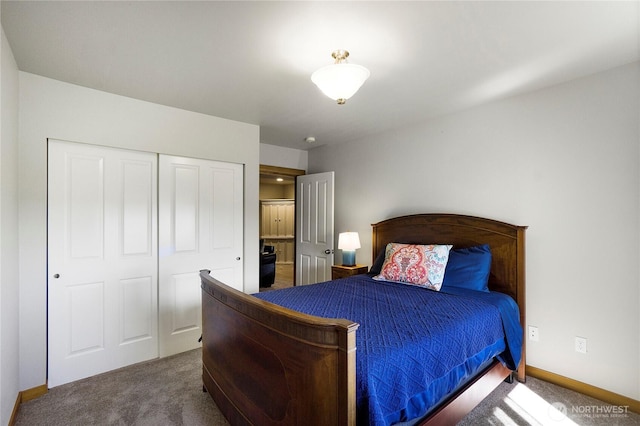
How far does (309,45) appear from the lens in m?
1.88

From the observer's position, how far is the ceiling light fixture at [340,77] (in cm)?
174

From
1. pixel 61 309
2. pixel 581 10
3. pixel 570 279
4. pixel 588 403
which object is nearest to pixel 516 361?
pixel 588 403

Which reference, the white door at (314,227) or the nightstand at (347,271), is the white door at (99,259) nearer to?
the nightstand at (347,271)

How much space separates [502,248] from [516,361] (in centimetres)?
89

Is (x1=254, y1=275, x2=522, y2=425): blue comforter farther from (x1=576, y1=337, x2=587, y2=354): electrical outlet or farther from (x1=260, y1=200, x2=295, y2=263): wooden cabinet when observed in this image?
(x1=260, y1=200, x2=295, y2=263): wooden cabinet

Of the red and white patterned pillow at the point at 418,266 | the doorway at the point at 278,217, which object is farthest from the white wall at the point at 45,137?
the doorway at the point at 278,217

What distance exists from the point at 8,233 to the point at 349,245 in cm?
295

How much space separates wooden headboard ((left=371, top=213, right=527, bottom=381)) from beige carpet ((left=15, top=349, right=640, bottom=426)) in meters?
0.33

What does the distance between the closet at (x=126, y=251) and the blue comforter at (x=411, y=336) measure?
1.26m

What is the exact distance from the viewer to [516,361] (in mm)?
2273

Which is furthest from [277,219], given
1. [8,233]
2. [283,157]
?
[8,233]

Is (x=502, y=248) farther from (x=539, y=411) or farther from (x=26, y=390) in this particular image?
(x=26, y=390)

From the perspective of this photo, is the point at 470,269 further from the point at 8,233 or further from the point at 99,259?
the point at 8,233

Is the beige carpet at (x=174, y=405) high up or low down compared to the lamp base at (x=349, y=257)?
down
